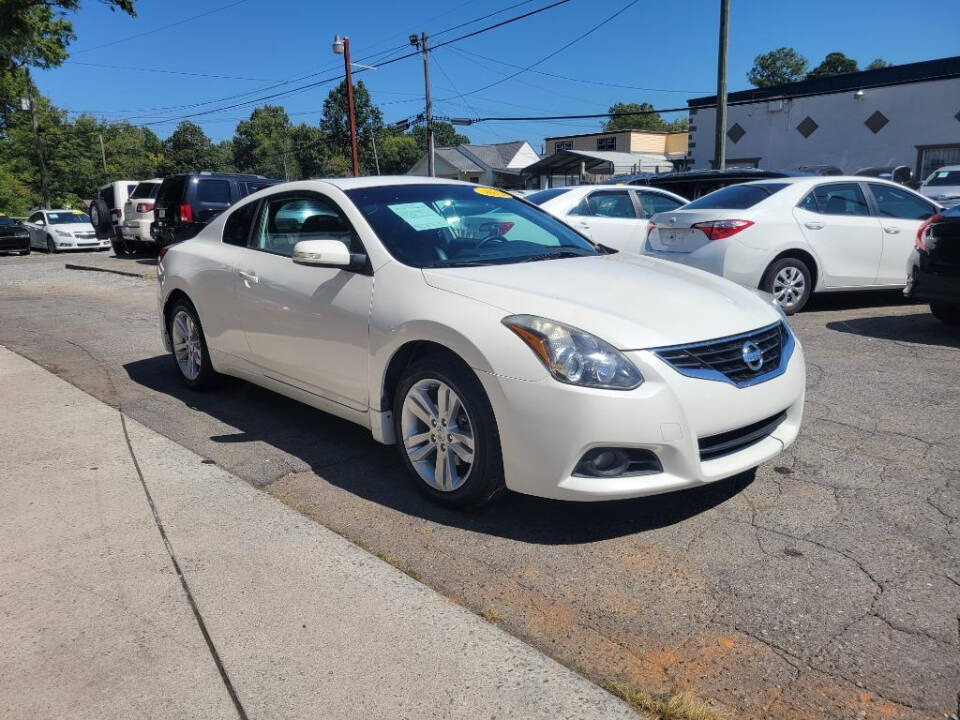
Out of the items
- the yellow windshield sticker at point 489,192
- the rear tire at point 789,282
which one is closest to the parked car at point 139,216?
the rear tire at point 789,282

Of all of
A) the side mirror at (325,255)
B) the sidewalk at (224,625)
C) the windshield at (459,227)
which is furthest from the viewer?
the windshield at (459,227)

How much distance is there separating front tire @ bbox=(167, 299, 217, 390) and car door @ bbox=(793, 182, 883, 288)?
5.97 metres

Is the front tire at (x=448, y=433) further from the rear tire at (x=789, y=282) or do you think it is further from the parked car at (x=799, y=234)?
the rear tire at (x=789, y=282)

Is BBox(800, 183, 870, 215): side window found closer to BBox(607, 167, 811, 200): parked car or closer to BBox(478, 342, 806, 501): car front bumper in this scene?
BBox(607, 167, 811, 200): parked car

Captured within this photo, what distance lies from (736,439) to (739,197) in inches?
219

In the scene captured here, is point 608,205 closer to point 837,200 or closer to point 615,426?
point 837,200

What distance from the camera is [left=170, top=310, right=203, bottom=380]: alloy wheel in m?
5.46

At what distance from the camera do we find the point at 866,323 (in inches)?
300

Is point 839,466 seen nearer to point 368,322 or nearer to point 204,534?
point 368,322

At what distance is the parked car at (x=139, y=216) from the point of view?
726 inches

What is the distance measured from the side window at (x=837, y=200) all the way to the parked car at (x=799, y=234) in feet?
Answer: 0.03

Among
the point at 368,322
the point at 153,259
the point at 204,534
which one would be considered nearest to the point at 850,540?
the point at 368,322

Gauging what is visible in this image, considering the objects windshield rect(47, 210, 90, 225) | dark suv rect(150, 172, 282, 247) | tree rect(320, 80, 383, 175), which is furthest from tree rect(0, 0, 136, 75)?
tree rect(320, 80, 383, 175)

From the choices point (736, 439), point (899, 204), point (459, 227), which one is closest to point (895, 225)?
point (899, 204)
